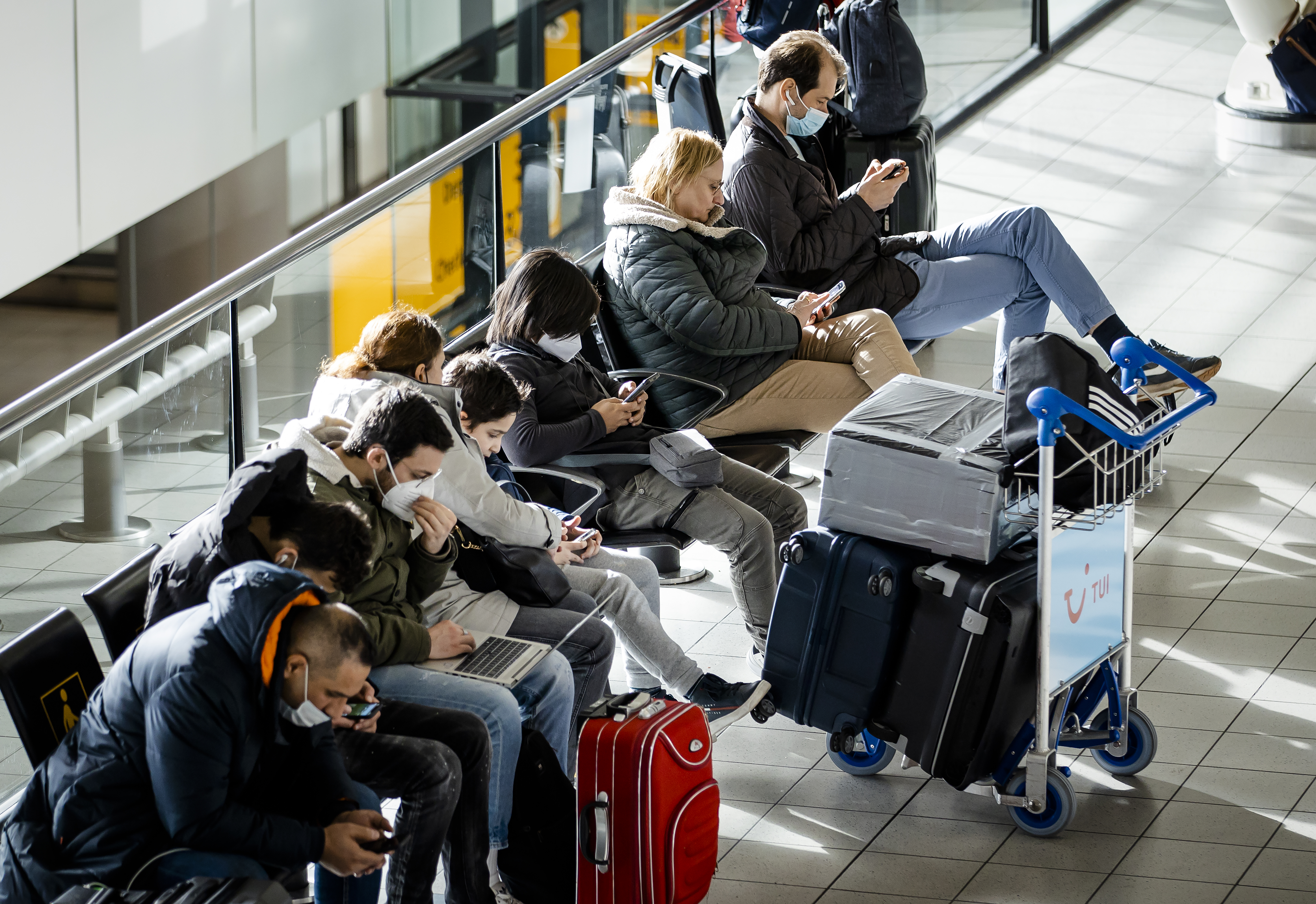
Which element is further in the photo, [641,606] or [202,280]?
[202,280]

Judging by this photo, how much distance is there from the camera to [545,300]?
402 centimetres

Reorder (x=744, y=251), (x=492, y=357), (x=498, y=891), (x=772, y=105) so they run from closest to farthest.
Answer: (x=498, y=891) → (x=492, y=357) → (x=744, y=251) → (x=772, y=105)

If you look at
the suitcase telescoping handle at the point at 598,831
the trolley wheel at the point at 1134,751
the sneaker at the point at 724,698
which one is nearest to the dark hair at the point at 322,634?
the suitcase telescoping handle at the point at 598,831

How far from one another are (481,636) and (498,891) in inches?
20.6

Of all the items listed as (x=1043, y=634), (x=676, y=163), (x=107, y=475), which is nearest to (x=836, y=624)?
(x=1043, y=634)

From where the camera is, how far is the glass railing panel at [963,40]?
9344 millimetres

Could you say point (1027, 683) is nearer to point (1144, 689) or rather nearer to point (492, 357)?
point (1144, 689)

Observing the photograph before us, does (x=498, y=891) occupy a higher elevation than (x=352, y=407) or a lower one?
lower

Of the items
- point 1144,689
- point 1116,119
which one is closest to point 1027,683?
point 1144,689

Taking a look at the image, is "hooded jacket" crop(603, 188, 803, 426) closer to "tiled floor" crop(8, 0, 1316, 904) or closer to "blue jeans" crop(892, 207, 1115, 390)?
"tiled floor" crop(8, 0, 1316, 904)

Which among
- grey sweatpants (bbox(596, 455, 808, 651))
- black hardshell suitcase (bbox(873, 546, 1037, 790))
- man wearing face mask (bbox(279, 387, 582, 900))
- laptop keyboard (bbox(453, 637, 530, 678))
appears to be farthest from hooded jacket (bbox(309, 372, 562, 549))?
black hardshell suitcase (bbox(873, 546, 1037, 790))

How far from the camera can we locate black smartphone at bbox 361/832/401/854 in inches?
109

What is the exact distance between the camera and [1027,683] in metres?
3.50

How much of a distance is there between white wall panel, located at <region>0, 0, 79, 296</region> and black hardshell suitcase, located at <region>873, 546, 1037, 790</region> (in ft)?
16.9
